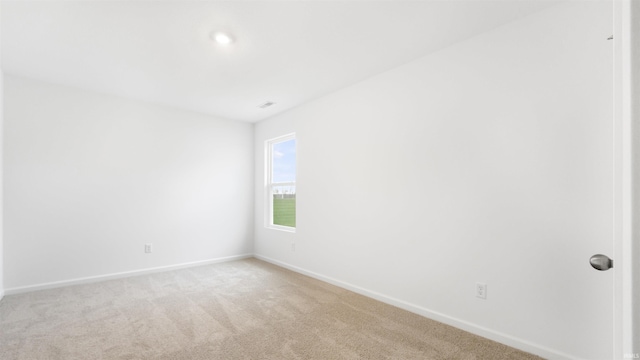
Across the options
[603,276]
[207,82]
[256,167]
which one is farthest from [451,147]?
[256,167]

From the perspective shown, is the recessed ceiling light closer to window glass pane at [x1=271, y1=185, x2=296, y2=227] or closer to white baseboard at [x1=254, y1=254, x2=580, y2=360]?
window glass pane at [x1=271, y1=185, x2=296, y2=227]

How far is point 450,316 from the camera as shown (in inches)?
99.0

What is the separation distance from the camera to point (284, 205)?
4.81m

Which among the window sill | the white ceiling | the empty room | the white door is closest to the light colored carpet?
the empty room

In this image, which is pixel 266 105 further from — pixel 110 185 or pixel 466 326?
pixel 466 326

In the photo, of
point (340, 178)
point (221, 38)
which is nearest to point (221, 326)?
point (340, 178)

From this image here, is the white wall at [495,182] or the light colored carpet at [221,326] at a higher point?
the white wall at [495,182]

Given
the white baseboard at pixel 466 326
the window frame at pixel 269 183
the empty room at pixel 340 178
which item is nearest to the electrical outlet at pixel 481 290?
the empty room at pixel 340 178

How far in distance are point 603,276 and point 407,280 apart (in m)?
1.42

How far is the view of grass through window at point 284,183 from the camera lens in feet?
15.0

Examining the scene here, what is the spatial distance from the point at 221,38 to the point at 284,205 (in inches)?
112

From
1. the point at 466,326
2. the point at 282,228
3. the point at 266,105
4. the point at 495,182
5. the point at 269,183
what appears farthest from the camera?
the point at 269,183

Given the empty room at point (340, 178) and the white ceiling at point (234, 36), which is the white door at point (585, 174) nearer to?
the empty room at point (340, 178)

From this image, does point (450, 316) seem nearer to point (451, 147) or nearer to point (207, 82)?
point (451, 147)
